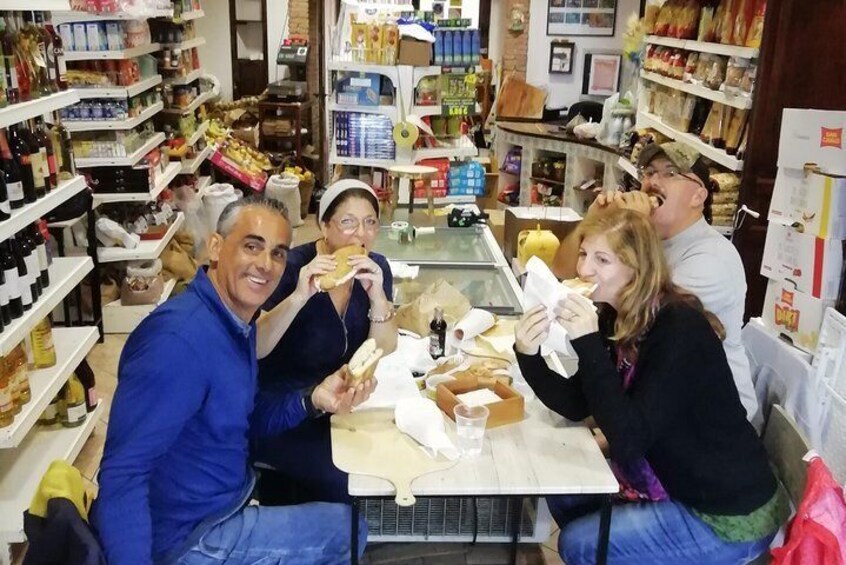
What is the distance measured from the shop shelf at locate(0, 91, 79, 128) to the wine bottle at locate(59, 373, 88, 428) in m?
1.19

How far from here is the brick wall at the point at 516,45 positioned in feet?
31.8

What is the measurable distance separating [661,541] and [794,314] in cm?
142

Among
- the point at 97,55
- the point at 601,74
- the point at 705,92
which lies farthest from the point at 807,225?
the point at 601,74

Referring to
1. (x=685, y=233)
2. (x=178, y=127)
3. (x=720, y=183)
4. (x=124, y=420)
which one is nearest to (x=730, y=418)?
(x=685, y=233)

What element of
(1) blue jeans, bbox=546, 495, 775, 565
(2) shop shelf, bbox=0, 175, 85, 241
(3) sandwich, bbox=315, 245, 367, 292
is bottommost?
(1) blue jeans, bbox=546, 495, 775, 565

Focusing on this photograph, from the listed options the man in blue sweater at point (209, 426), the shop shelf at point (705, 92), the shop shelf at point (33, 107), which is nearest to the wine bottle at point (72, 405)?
the shop shelf at point (33, 107)

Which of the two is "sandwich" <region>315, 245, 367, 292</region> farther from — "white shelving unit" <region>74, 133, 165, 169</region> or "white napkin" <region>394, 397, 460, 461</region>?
"white shelving unit" <region>74, 133, 165, 169</region>

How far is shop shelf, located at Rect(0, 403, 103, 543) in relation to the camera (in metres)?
2.88

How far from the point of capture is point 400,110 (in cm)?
621

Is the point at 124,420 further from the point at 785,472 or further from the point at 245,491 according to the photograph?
the point at 785,472

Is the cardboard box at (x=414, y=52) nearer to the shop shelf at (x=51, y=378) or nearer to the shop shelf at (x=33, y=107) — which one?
the shop shelf at (x=33, y=107)

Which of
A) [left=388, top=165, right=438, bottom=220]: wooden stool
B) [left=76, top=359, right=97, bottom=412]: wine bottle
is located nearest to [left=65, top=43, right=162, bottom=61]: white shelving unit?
[left=388, top=165, right=438, bottom=220]: wooden stool

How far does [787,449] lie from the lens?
2230 millimetres

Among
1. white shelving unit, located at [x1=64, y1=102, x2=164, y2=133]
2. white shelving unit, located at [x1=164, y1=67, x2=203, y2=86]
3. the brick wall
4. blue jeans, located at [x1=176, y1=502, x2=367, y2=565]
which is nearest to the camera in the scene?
blue jeans, located at [x1=176, y1=502, x2=367, y2=565]
